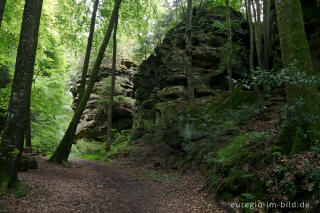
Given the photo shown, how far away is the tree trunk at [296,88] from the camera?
174 inches

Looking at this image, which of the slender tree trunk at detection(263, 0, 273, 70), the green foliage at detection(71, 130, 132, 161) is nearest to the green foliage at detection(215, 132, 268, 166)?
the slender tree trunk at detection(263, 0, 273, 70)

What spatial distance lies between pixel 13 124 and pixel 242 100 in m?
9.78

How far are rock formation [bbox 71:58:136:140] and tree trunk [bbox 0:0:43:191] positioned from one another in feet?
54.8

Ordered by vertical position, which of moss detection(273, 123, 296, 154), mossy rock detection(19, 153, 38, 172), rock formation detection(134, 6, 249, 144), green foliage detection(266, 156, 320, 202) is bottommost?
mossy rock detection(19, 153, 38, 172)

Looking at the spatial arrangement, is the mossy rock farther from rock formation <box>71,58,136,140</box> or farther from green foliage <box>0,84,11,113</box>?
rock formation <box>71,58,136,140</box>

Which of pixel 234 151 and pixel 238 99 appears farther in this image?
pixel 238 99

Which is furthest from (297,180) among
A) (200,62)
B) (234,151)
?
(200,62)

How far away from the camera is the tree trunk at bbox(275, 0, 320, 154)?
174 inches

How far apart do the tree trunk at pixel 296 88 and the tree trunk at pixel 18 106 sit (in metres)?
6.50

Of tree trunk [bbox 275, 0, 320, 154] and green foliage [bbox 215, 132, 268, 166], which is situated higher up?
tree trunk [bbox 275, 0, 320, 154]

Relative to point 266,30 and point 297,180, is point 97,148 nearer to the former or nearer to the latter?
point 266,30

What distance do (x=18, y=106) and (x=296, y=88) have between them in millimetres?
7039

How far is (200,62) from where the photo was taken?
17.7 m

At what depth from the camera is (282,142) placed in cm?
482
